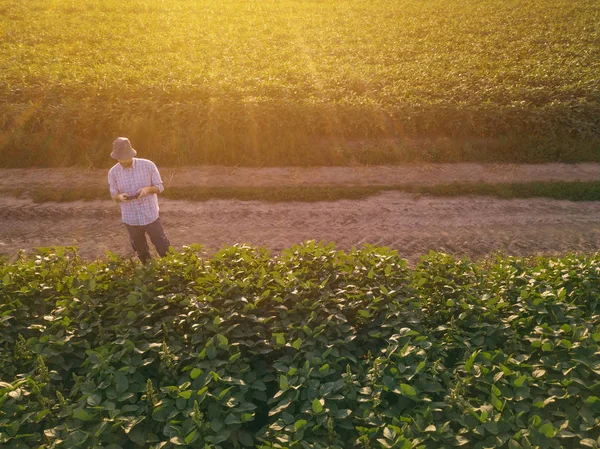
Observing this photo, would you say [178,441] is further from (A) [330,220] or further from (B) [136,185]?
(A) [330,220]

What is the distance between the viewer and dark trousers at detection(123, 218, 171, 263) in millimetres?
7793

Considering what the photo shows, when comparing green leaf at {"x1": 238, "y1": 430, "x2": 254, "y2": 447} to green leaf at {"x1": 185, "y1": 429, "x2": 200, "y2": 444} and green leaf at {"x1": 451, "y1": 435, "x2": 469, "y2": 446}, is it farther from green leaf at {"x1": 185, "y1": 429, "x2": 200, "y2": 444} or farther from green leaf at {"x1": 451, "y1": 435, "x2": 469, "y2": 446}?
green leaf at {"x1": 451, "y1": 435, "x2": 469, "y2": 446}

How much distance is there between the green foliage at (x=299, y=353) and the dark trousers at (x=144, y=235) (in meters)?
1.54

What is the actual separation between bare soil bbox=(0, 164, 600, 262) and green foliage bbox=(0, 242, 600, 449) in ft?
11.5

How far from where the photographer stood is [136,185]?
7.50 meters

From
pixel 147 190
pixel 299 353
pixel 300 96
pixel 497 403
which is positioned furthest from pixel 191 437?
pixel 300 96

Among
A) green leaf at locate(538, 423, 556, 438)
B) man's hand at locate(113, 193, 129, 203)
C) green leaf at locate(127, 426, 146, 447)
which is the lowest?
green leaf at locate(538, 423, 556, 438)

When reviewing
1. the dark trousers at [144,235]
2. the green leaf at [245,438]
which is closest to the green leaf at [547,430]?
the green leaf at [245,438]

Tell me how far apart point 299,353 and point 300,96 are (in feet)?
39.1

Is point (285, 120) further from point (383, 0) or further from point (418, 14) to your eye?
point (383, 0)

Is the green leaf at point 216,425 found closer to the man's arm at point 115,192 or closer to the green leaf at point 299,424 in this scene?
the green leaf at point 299,424

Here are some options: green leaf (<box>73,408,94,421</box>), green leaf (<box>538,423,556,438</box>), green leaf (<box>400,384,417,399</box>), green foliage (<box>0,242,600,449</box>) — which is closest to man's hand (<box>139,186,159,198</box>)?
green foliage (<box>0,242,600,449</box>)

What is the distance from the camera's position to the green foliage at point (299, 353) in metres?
3.77

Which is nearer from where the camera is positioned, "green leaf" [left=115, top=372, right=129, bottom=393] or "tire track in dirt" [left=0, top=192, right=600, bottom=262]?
"green leaf" [left=115, top=372, right=129, bottom=393]
